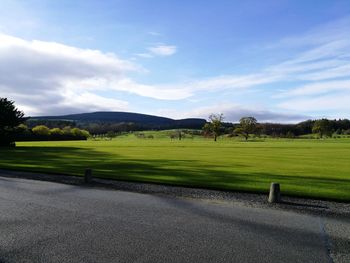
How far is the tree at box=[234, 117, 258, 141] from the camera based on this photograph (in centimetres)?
15312

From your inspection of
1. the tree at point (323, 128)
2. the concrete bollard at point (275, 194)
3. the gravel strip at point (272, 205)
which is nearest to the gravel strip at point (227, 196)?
the gravel strip at point (272, 205)

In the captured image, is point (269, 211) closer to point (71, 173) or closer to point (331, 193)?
point (331, 193)

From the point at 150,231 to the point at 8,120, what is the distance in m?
54.6

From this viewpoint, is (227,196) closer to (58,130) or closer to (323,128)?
(58,130)

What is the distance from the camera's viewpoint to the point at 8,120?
188 ft

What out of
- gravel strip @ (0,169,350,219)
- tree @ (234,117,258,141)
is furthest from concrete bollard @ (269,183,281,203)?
tree @ (234,117,258,141)

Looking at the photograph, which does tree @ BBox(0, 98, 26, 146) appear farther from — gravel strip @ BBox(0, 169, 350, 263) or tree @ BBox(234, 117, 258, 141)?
tree @ BBox(234, 117, 258, 141)

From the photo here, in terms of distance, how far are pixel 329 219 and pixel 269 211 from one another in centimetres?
169

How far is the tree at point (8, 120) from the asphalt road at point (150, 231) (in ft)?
159

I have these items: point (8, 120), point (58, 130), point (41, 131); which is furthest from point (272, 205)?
point (58, 130)

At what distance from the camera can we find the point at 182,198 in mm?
13477

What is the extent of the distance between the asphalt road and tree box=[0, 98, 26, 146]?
48365 millimetres

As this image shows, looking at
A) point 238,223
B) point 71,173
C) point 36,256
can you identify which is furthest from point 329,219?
point 71,173

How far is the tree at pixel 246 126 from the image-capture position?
153125 millimetres
